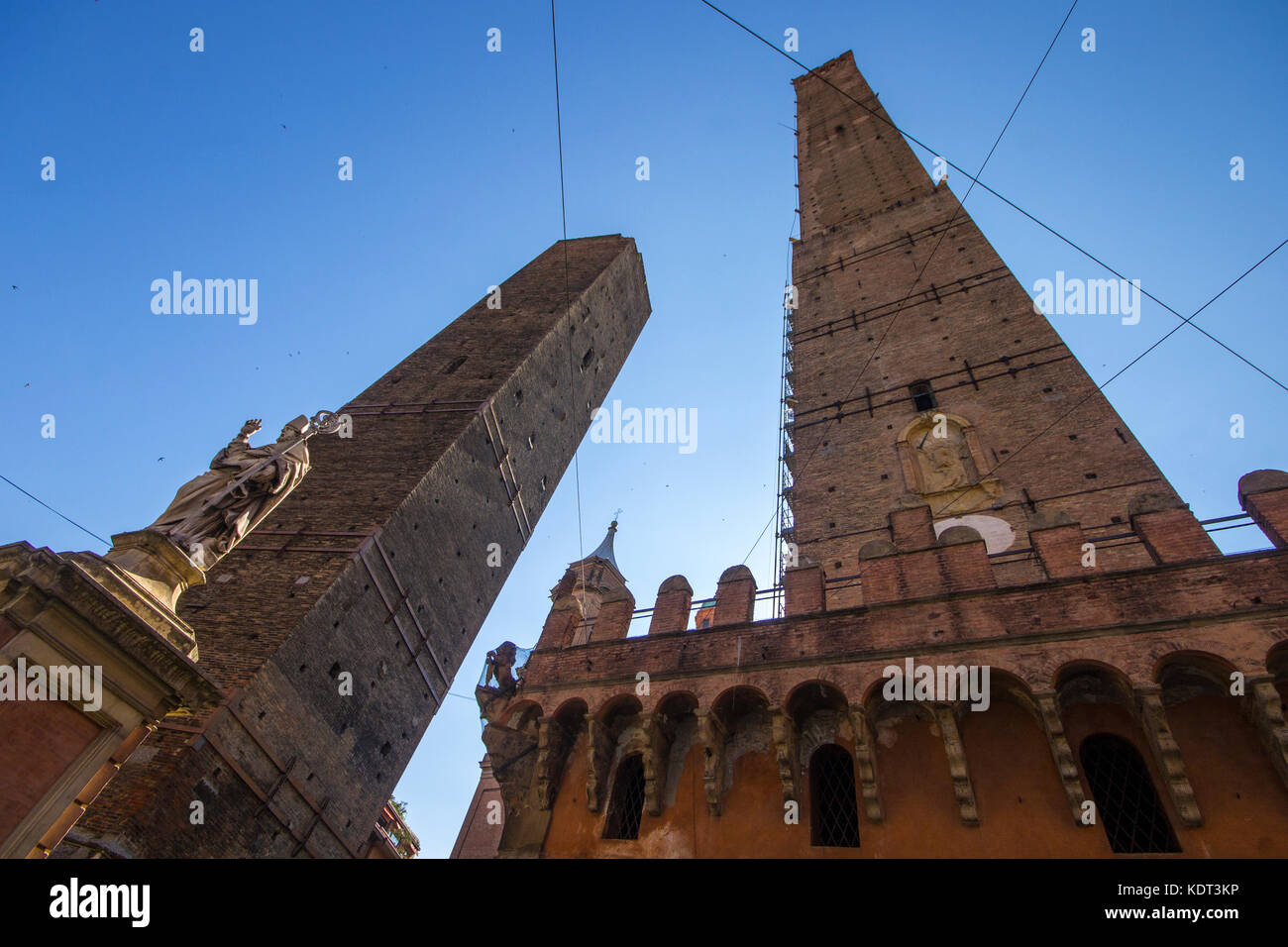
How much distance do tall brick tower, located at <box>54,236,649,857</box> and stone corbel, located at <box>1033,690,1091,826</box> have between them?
708cm

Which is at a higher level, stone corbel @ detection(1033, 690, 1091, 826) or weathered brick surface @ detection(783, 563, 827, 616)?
weathered brick surface @ detection(783, 563, 827, 616)

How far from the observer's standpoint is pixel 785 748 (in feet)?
21.9

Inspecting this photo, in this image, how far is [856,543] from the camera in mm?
10602

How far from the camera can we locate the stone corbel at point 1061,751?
5754mm

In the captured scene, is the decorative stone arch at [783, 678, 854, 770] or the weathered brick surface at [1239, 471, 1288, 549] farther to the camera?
the decorative stone arch at [783, 678, 854, 770]

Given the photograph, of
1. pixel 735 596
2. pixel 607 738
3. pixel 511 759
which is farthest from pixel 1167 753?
pixel 511 759

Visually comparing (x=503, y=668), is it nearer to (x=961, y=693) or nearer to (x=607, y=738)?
(x=607, y=738)

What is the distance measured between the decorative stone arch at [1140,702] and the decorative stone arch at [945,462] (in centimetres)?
432

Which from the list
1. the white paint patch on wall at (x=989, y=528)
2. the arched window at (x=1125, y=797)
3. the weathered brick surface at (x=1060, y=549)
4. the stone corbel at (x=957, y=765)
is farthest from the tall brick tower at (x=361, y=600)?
the white paint patch on wall at (x=989, y=528)

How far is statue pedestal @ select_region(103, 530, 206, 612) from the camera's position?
5438mm

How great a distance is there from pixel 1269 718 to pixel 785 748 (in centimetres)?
377

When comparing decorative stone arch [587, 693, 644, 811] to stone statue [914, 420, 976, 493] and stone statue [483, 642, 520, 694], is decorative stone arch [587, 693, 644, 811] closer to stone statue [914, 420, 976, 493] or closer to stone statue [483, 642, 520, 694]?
stone statue [483, 642, 520, 694]

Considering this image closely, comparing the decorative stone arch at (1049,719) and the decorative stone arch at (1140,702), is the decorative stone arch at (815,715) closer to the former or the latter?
the decorative stone arch at (1049,719)

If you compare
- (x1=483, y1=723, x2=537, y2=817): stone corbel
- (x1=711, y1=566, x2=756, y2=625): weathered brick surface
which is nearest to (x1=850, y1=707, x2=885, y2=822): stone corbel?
(x1=711, y1=566, x2=756, y2=625): weathered brick surface
